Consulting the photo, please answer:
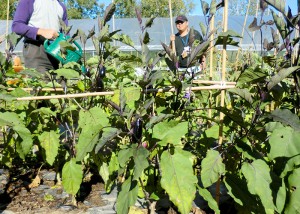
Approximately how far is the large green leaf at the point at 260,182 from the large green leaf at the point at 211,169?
0.09 metres

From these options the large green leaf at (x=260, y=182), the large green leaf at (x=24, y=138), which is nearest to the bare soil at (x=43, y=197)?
the large green leaf at (x=24, y=138)

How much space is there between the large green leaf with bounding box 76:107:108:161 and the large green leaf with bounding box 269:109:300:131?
25.7 inches

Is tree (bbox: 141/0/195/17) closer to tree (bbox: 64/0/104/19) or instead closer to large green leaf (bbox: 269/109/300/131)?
large green leaf (bbox: 269/109/300/131)

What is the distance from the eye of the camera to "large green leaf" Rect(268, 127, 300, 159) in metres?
1.47

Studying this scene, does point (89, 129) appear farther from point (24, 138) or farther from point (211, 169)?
point (211, 169)

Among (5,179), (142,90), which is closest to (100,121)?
(142,90)

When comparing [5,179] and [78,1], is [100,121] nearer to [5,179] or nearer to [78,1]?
[5,179]

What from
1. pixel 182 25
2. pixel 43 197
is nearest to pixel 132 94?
pixel 43 197

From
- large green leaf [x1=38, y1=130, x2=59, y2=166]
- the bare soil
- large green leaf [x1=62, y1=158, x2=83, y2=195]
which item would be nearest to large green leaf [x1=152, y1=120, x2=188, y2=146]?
large green leaf [x1=62, y1=158, x2=83, y2=195]

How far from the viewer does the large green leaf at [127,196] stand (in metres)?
1.62

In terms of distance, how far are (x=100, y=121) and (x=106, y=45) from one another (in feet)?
1.21

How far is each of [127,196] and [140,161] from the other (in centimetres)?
22

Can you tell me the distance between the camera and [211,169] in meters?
1.63

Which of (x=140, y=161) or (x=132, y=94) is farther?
(x=132, y=94)
